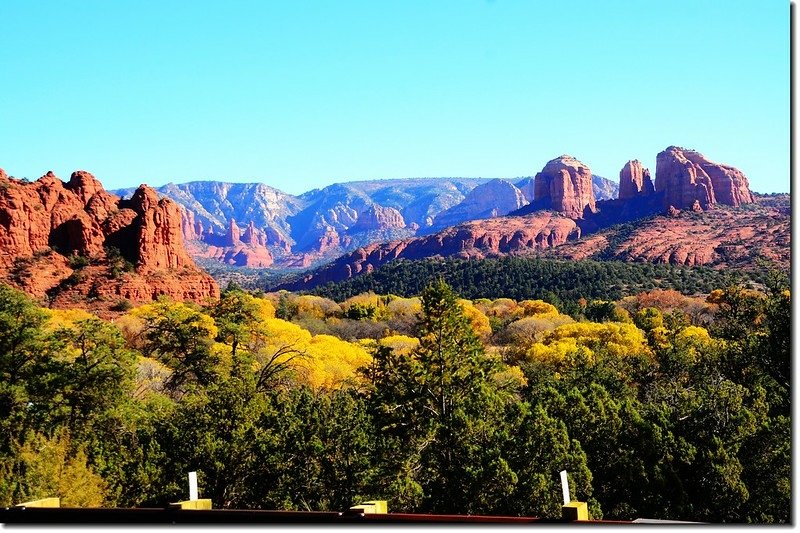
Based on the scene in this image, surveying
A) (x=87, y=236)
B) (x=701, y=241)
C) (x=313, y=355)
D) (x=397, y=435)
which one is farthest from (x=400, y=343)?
(x=701, y=241)

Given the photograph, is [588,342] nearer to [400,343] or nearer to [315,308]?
[400,343]

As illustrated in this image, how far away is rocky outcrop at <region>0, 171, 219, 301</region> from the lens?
289 ft

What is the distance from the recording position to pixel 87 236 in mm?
92938

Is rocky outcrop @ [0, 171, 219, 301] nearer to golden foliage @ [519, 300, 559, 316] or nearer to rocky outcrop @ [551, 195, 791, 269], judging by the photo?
golden foliage @ [519, 300, 559, 316]

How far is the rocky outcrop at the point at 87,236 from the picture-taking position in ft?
289

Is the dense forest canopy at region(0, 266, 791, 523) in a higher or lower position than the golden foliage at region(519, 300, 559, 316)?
lower

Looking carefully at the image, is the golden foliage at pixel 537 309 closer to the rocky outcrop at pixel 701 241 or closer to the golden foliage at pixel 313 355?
the golden foliage at pixel 313 355

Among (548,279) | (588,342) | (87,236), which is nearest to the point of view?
(588,342)

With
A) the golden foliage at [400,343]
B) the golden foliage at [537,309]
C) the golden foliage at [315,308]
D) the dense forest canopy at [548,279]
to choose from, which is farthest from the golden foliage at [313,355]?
the dense forest canopy at [548,279]

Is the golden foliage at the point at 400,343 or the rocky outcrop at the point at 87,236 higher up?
the rocky outcrop at the point at 87,236

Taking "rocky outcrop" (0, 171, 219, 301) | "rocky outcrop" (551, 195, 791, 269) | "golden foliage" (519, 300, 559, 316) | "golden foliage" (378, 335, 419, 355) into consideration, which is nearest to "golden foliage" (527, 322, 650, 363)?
"golden foliage" (378, 335, 419, 355)

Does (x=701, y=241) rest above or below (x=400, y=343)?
above

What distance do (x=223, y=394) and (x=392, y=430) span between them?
5.50 meters

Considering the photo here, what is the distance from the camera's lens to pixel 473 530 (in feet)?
29.3
